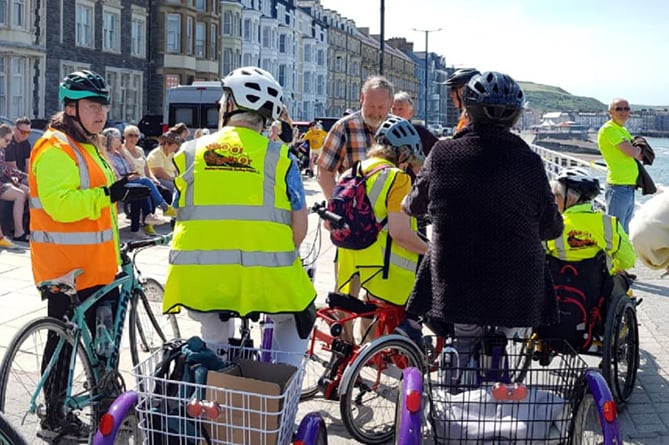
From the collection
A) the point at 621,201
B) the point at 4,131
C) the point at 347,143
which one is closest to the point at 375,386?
the point at 347,143

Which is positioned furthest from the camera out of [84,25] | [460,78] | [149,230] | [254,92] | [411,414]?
[84,25]

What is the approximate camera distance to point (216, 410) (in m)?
2.93

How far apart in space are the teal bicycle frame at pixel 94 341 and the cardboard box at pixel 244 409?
5.15ft

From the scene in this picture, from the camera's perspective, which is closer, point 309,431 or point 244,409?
point 244,409

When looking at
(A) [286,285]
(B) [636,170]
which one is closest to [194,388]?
(A) [286,285]

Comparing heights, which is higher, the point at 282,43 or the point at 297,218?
the point at 282,43

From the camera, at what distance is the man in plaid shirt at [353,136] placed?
6.77 m

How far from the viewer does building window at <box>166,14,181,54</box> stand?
4838cm

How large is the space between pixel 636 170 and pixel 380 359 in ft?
20.3

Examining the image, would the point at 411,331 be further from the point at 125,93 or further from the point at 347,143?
the point at 125,93

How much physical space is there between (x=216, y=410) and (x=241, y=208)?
2.92 feet

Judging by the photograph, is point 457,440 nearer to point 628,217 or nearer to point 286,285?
point 286,285

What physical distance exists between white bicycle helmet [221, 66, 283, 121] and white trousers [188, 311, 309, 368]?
2.97 ft

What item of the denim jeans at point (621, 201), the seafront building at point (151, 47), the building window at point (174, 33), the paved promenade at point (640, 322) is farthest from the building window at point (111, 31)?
the denim jeans at point (621, 201)
